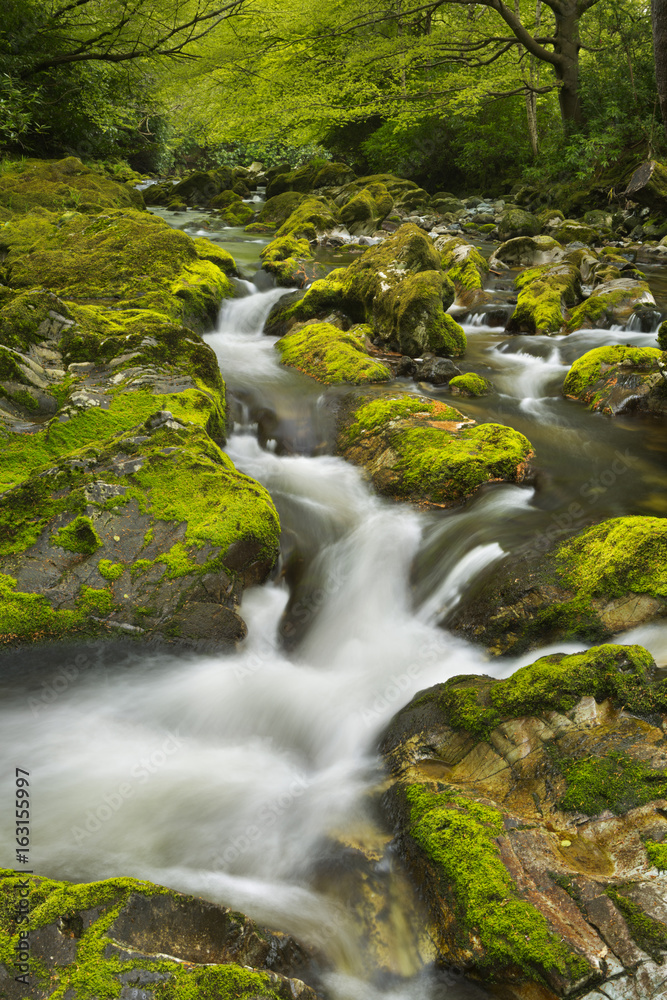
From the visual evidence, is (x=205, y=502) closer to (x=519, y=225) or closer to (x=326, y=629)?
(x=326, y=629)

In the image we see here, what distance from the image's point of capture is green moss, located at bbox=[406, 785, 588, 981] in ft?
6.79

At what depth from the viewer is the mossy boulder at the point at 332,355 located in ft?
25.4

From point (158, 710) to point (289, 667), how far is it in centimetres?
101

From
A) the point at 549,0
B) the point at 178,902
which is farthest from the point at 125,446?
the point at 549,0

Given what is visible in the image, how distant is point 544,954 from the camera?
2039 mm

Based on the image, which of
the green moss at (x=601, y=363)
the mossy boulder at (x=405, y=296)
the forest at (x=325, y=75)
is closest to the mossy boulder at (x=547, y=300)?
the mossy boulder at (x=405, y=296)

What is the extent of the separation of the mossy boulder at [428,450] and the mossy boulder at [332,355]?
1044 millimetres

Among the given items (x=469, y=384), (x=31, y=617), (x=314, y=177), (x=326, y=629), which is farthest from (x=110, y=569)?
(x=314, y=177)

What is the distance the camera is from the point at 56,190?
12.3 m

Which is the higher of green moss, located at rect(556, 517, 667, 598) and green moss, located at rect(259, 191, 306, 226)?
green moss, located at rect(259, 191, 306, 226)

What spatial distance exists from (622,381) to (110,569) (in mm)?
6559

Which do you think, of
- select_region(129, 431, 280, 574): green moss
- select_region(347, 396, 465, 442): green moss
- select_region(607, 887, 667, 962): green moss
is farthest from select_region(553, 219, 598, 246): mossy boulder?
select_region(607, 887, 667, 962): green moss

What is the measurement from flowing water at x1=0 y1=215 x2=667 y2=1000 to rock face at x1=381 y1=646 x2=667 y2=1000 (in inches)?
9.9

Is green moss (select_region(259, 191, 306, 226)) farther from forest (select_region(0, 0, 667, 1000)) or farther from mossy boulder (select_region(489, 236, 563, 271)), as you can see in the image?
forest (select_region(0, 0, 667, 1000))
